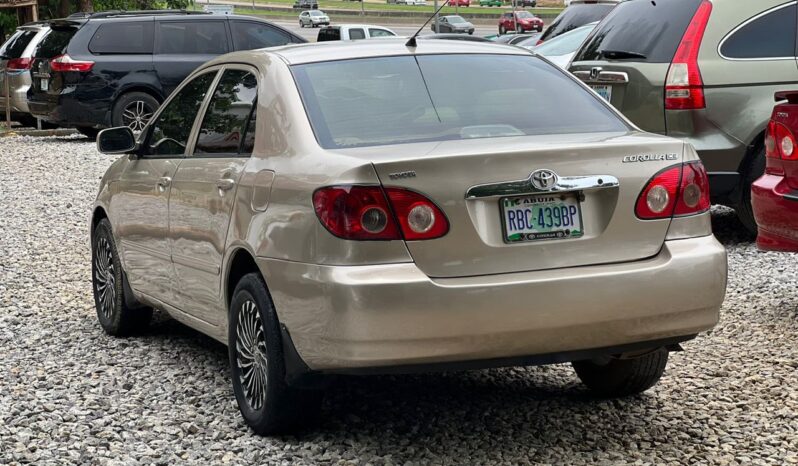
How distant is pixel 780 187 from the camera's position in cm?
678

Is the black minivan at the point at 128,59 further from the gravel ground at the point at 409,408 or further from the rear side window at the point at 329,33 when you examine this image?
the gravel ground at the point at 409,408

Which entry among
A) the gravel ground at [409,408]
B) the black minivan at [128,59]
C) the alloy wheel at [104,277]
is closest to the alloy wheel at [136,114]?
the black minivan at [128,59]

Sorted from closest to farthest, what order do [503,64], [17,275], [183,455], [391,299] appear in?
1. [391,299]
2. [183,455]
3. [503,64]
4. [17,275]

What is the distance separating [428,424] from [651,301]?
117 centimetres

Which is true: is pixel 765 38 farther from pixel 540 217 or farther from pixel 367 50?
pixel 540 217

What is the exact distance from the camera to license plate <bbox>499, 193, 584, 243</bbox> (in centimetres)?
443

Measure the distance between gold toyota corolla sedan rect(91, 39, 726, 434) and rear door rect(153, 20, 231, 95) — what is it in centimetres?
1532

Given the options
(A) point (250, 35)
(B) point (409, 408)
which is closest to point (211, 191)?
(B) point (409, 408)

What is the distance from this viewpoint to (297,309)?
456 cm

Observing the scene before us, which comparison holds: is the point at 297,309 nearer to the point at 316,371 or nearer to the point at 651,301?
the point at 316,371

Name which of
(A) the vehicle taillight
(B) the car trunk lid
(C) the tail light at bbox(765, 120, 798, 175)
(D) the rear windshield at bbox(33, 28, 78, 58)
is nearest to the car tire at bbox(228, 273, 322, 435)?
(B) the car trunk lid

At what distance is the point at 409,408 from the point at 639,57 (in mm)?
4703

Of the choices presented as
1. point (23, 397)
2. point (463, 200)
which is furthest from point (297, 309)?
point (23, 397)

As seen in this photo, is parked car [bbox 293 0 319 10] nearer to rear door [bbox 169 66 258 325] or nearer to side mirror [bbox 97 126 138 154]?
side mirror [bbox 97 126 138 154]
